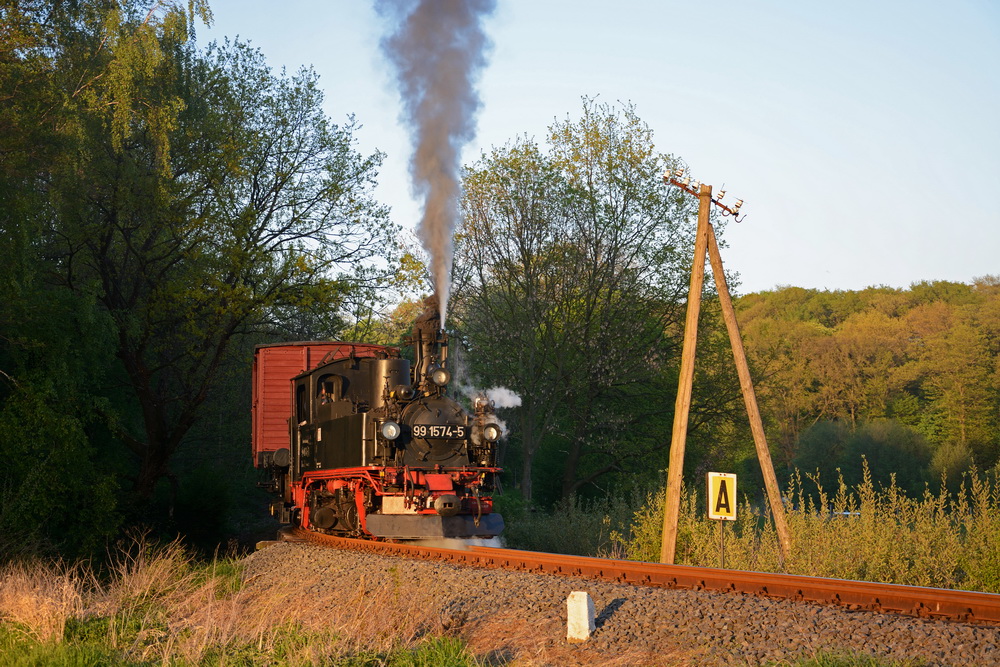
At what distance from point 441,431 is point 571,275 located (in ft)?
54.8

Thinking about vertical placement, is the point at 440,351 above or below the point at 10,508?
above

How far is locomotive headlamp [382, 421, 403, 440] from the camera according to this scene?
1393 cm

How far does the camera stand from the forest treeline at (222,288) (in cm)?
1770

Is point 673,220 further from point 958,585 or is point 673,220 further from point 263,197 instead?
point 958,585

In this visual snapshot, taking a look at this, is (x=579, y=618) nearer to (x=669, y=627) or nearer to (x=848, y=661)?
(x=669, y=627)

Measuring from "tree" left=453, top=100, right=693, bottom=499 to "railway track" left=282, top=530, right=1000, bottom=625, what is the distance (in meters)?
17.4

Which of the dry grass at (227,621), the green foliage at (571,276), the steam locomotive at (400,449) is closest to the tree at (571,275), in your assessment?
the green foliage at (571,276)

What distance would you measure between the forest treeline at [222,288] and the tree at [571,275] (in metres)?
0.07

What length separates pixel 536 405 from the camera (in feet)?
100

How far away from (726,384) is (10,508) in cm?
2139

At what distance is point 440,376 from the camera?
49.1 feet

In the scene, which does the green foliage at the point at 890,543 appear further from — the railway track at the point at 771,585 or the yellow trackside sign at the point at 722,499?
the railway track at the point at 771,585

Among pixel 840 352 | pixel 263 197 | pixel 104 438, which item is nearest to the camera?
pixel 104 438

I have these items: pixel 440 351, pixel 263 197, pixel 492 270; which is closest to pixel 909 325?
pixel 492 270
